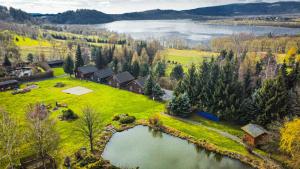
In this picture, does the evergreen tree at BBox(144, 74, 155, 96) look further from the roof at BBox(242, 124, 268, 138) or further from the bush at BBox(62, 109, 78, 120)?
the roof at BBox(242, 124, 268, 138)

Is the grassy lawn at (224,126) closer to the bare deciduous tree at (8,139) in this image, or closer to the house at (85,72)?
the bare deciduous tree at (8,139)

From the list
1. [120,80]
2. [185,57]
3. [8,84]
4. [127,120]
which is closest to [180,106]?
[127,120]

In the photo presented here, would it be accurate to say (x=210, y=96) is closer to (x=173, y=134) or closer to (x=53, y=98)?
(x=173, y=134)

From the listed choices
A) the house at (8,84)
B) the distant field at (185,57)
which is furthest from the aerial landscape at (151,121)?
the distant field at (185,57)

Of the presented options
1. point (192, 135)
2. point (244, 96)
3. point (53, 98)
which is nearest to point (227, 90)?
point (244, 96)

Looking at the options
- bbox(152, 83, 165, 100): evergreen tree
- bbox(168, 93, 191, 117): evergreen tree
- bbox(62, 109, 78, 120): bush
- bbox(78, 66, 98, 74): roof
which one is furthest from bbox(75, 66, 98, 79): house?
bbox(168, 93, 191, 117): evergreen tree
